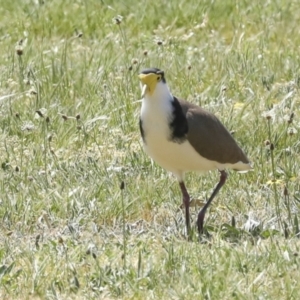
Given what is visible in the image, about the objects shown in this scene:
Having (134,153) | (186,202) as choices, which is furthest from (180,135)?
(134,153)

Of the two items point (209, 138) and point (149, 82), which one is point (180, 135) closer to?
point (209, 138)

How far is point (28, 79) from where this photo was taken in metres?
8.52

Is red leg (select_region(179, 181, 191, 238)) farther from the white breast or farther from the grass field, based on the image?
the white breast

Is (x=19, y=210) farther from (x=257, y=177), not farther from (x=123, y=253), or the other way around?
(x=257, y=177)

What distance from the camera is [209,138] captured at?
6301mm

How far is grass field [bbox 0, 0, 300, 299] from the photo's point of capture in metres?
5.49

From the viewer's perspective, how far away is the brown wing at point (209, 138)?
6246 mm

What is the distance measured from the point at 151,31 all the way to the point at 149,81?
3846 mm

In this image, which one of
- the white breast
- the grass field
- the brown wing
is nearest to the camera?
the grass field

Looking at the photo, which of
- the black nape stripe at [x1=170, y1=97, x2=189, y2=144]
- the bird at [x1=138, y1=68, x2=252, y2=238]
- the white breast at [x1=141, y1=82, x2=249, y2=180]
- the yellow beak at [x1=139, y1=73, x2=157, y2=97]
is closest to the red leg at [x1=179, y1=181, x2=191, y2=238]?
the bird at [x1=138, y1=68, x2=252, y2=238]

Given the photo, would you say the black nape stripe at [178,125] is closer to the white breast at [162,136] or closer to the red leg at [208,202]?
the white breast at [162,136]

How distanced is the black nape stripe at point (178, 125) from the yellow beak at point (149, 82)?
0.15 metres

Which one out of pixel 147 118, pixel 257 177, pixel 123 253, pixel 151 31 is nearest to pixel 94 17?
pixel 151 31

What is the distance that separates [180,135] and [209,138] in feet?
0.67
